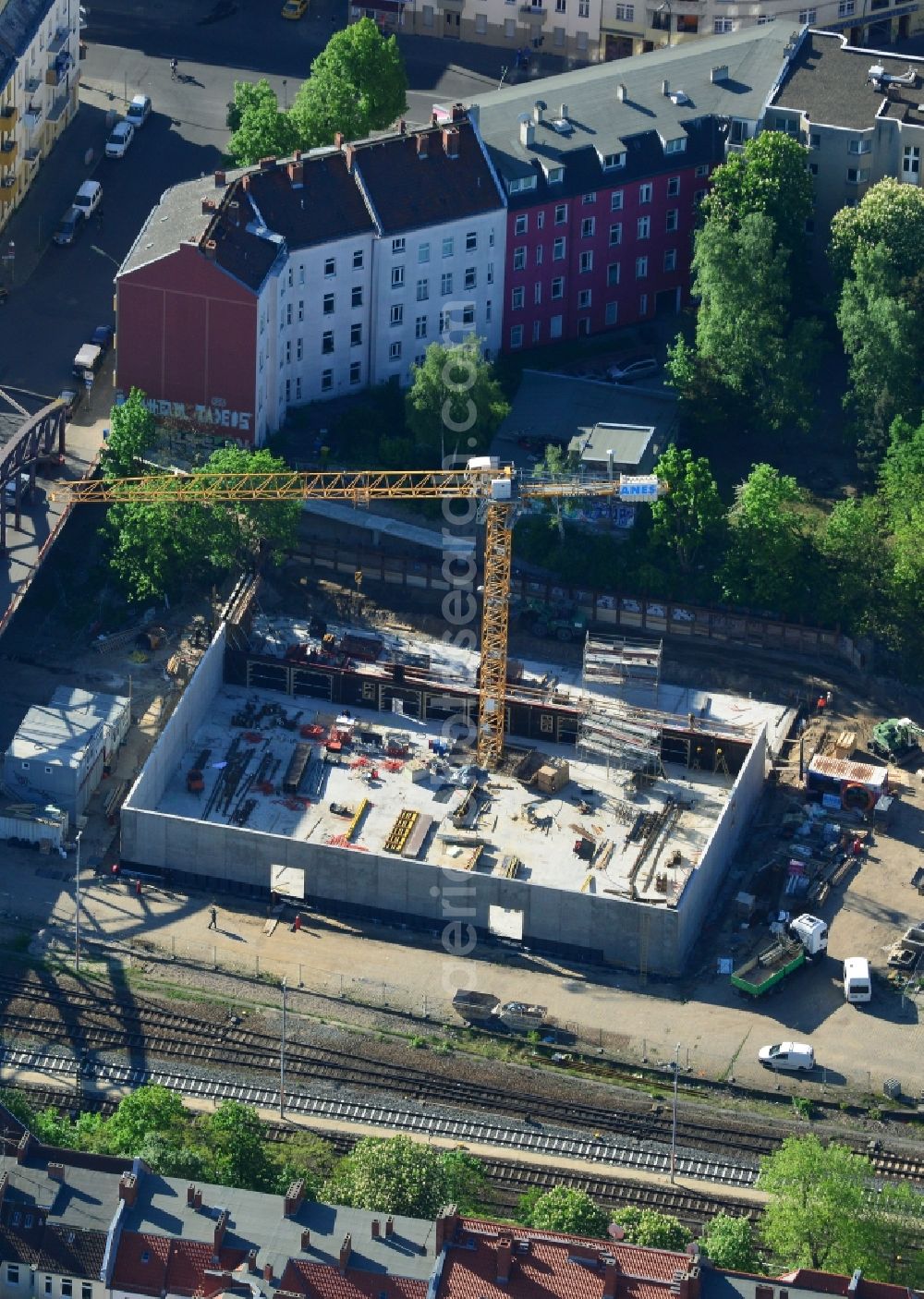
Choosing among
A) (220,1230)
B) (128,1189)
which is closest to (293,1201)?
(220,1230)

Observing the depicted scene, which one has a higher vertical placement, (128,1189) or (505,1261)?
(505,1261)

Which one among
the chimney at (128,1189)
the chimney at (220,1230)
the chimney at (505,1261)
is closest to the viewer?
the chimney at (505,1261)

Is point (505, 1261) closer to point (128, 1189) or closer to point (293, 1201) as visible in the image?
point (293, 1201)

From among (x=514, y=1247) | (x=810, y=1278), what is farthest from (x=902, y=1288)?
(x=514, y=1247)

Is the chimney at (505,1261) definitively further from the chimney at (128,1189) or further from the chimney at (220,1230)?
the chimney at (128,1189)

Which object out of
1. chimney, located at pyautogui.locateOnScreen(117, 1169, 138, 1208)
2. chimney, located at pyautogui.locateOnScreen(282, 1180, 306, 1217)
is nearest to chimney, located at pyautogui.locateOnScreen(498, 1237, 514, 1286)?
chimney, located at pyautogui.locateOnScreen(282, 1180, 306, 1217)

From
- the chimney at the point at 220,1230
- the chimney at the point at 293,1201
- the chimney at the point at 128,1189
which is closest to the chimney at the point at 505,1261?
the chimney at the point at 293,1201
